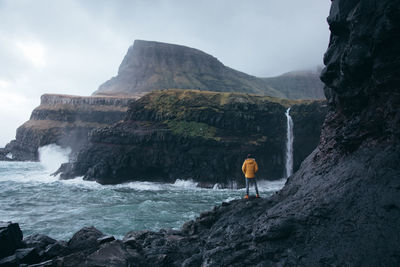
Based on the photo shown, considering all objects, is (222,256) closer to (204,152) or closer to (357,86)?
(357,86)

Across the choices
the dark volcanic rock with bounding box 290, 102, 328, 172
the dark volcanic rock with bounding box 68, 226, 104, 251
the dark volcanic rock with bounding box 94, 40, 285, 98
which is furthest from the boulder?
the dark volcanic rock with bounding box 94, 40, 285, 98

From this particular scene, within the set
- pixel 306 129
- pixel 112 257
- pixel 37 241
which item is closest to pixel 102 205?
pixel 37 241

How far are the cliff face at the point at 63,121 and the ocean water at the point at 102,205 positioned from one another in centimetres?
6733

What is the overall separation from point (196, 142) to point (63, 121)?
8850cm

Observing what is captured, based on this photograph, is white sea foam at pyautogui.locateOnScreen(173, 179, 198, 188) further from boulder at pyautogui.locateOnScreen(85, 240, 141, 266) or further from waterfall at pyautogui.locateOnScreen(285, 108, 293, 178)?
boulder at pyautogui.locateOnScreen(85, 240, 141, 266)

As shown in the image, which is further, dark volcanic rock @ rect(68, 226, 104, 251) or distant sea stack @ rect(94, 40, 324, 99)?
distant sea stack @ rect(94, 40, 324, 99)

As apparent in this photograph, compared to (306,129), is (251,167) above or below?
below

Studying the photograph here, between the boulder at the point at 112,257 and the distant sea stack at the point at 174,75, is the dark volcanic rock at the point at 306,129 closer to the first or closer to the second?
the boulder at the point at 112,257

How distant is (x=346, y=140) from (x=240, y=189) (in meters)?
31.9

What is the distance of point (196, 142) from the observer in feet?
155

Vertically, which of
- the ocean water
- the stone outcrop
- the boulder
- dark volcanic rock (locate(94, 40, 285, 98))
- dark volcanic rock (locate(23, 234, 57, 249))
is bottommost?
the ocean water

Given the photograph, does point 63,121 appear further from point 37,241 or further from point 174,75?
point 37,241

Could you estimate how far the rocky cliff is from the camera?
45531 millimetres

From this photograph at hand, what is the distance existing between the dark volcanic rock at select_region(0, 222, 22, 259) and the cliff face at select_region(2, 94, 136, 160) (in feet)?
312
